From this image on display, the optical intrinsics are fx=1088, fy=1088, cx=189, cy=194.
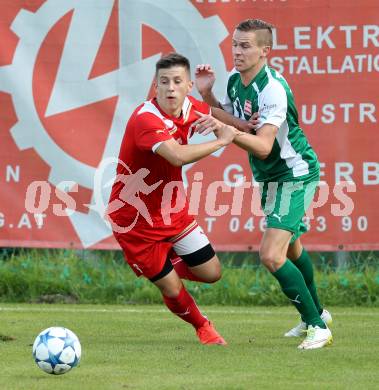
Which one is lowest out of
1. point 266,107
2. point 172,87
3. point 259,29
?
point 266,107

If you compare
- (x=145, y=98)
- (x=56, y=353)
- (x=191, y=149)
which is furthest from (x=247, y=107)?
(x=145, y=98)

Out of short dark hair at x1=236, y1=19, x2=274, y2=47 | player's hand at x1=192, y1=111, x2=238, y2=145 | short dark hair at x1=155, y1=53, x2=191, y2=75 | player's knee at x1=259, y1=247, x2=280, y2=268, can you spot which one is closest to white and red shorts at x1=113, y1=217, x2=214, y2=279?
player's knee at x1=259, y1=247, x2=280, y2=268

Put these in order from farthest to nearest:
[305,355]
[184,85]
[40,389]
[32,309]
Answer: [32,309]
[184,85]
[305,355]
[40,389]

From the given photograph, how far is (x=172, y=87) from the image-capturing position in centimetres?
690

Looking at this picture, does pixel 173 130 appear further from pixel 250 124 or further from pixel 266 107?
pixel 266 107

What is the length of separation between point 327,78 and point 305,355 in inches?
139

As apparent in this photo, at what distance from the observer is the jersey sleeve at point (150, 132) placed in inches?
265

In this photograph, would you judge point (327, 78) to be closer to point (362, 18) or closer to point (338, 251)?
point (362, 18)

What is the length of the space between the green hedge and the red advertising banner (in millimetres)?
249

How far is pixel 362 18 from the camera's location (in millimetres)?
9352

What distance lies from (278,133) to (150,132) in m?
0.93

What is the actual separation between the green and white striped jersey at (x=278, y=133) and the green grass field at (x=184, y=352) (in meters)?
1.14

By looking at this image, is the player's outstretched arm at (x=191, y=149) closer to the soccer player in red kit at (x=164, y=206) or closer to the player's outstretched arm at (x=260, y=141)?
the player's outstretched arm at (x=260, y=141)

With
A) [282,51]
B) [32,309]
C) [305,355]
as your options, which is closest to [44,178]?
[32,309]
